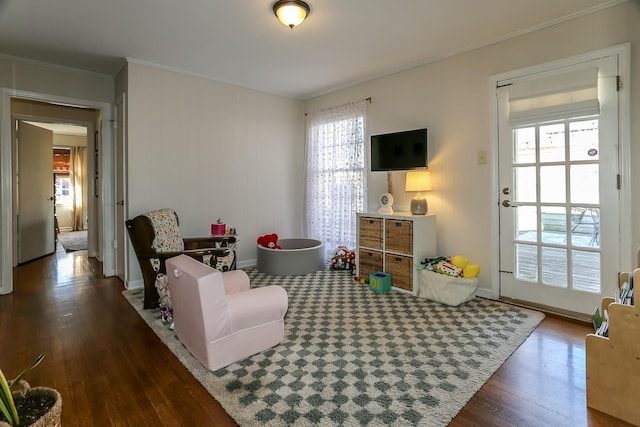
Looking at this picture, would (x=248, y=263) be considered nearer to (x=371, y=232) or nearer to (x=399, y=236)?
(x=371, y=232)

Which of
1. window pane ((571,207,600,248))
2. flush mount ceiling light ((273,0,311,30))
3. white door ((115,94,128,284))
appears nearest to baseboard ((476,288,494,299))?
window pane ((571,207,600,248))

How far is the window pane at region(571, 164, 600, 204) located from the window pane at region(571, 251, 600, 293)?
0.46 metres

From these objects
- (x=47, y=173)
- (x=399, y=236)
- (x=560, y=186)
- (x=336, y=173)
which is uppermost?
(x=47, y=173)

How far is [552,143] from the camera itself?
2934mm

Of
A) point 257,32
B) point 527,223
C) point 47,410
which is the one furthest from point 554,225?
point 47,410

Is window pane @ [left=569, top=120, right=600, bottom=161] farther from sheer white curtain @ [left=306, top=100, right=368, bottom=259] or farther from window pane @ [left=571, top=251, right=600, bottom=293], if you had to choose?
sheer white curtain @ [left=306, top=100, right=368, bottom=259]

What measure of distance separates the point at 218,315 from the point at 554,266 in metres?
2.90

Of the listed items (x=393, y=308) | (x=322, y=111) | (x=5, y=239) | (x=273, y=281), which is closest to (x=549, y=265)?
(x=393, y=308)

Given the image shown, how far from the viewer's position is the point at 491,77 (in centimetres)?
326

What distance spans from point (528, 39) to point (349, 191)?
2572 mm

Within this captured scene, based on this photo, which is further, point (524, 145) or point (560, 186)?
point (524, 145)

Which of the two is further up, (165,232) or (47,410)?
(165,232)

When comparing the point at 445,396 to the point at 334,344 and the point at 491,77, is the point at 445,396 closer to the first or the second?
the point at 334,344

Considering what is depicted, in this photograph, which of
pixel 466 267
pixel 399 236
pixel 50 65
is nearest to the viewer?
pixel 466 267
